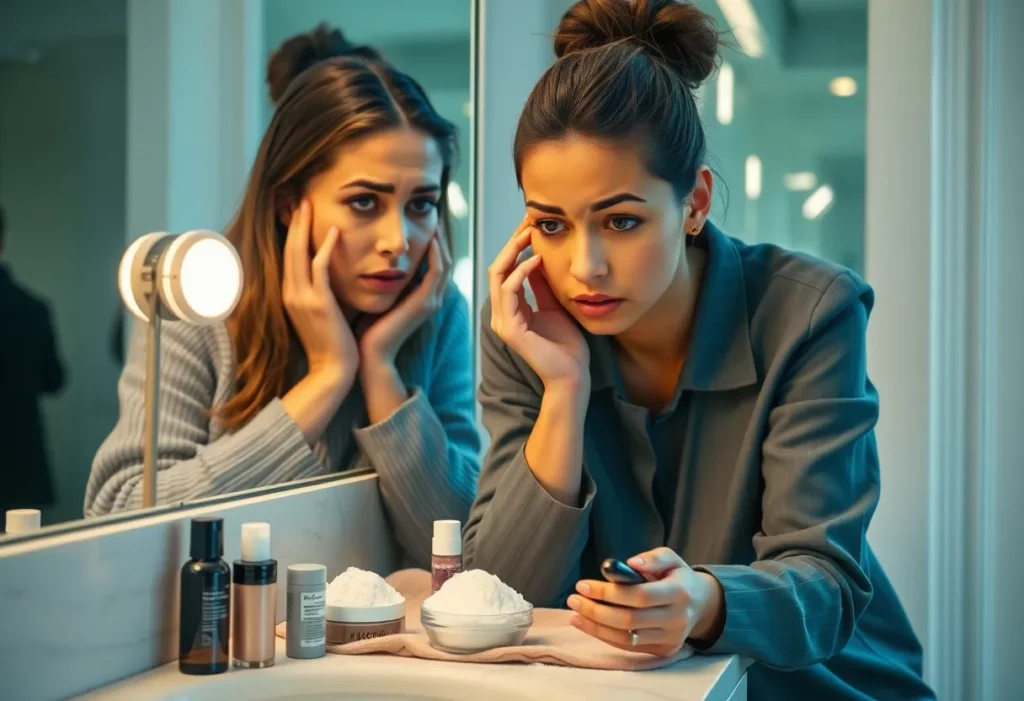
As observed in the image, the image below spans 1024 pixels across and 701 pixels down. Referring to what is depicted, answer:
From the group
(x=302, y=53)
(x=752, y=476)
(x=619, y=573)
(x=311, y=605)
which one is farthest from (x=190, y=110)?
(x=752, y=476)

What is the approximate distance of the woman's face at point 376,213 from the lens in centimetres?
139

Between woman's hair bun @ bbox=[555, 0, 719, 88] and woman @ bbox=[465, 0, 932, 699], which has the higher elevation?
woman's hair bun @ bbox=[555, 0, 719, 88]

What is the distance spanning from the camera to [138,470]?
3.44ft

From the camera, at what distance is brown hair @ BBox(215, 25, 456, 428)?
1.25 m

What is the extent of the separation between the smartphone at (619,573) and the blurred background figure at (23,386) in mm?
473

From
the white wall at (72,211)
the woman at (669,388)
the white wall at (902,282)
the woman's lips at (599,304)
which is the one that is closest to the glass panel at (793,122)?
the white wall at (902,282)

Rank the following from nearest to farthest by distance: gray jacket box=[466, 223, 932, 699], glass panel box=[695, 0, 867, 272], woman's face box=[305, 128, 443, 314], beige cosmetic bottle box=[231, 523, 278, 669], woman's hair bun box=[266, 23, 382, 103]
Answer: beige cosmetic bottle box=[231, 523, 278, 669] → gray jacket box=[466, 223, 932, 699] → woman's hair bun box=[266, 23, 382, 103] → woman's face box=[305, 128, 443, 314] → glass panel box=[695, 0, 867, 272]

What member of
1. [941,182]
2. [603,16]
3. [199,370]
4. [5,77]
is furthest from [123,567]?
[941,182]

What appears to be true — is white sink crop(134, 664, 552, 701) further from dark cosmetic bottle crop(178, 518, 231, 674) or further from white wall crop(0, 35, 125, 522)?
white wall crop(0, 35, 125, 522)

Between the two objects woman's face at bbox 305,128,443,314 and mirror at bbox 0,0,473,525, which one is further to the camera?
woman's face at bbox 305,128,443,314

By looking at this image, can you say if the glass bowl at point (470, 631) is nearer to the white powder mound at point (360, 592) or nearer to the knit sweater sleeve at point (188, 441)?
the white powder mound at point (360, 592)

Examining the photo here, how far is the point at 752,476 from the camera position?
1271 mm

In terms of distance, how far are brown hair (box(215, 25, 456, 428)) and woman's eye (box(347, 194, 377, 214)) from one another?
2.4 inches

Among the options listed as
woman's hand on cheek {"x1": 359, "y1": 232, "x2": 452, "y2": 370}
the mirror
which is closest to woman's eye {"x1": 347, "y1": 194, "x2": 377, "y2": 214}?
woman's hand on cheek {"x1": 359, "y1": 232, "x2": 452, "y2": 370}
